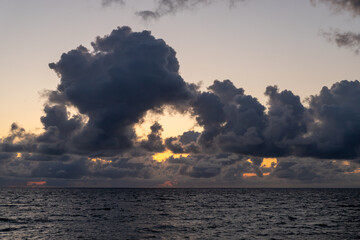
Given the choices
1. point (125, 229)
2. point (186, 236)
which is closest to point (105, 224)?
point (125, 229)

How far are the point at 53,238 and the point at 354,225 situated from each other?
151 ft

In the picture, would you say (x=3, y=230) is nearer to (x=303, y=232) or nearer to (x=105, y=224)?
(x=105, y=224)

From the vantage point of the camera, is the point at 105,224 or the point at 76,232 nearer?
the point at 76,232

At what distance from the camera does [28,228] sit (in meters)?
51.4

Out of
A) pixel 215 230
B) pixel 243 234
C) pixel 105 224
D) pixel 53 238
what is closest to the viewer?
pixel 53 238

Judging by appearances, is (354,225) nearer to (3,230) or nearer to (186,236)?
(186,236)

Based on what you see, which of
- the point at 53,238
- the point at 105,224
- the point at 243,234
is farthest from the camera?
the point at 105,224

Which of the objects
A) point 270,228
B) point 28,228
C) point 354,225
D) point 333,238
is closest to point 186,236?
point 270,228

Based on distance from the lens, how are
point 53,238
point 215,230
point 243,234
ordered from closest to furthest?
point 53,238 < point 243,234 < point 215,230

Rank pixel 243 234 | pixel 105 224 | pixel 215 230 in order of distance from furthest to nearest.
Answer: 1. pixel 105 224
2. pixel 215 230
3. pixel 243 234

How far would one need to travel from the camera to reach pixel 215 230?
48.4 metres

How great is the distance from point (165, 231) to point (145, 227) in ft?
15.9

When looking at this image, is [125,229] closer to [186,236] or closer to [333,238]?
[186,236]

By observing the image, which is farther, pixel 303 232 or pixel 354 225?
pixel 354 225
